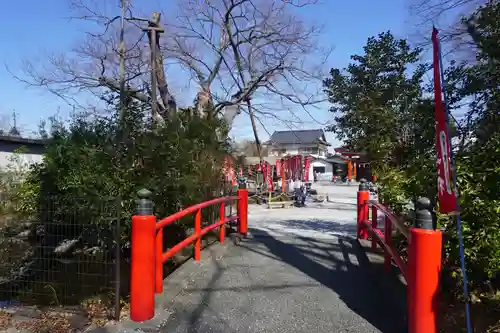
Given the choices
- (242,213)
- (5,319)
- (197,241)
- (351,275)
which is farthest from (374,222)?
(5,319)

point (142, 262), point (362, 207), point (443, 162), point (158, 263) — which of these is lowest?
point (158, 263)

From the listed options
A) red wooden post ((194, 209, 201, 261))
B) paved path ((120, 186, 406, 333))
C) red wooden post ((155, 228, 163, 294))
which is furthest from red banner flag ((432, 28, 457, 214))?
red wooden post ((194, 209, 201, 261))

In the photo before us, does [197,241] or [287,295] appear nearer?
[287,295]

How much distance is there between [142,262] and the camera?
12.4 feet

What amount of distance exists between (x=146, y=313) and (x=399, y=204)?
3459 millimetres

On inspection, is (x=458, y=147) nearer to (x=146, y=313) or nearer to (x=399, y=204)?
(x=399, y=204)

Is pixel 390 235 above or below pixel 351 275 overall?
above

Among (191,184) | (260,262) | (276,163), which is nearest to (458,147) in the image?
(260,262)

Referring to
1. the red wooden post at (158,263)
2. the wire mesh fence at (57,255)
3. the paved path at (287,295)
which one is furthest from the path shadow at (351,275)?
the wire mesh fence at (57,255)

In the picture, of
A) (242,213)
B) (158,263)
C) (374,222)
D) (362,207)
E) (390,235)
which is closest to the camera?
(158,263)

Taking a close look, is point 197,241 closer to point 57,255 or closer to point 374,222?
point 57,255

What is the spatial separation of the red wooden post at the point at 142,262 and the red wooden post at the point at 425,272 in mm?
2347

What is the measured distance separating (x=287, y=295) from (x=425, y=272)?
1.79 m

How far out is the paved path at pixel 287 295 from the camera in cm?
386
